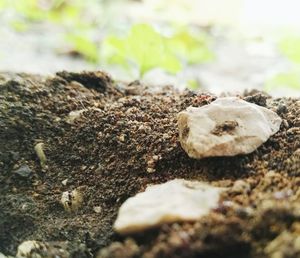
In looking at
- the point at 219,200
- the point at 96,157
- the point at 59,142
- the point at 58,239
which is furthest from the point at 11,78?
the point at 219,200

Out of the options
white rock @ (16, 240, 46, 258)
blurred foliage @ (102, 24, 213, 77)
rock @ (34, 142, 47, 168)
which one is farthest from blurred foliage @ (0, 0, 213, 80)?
white rock @ (16, 240, 46, 258)

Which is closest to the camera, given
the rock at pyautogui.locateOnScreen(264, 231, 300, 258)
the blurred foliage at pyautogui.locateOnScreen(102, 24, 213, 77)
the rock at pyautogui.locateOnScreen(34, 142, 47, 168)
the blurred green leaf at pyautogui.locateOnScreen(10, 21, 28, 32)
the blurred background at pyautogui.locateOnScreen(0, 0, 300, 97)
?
the rock at pyautogui.locateOnScreen(264, 231, 300, 258)

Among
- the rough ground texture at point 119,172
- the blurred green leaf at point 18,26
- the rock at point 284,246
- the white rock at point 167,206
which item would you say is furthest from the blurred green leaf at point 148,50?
the blurred green leaf at point 18,26

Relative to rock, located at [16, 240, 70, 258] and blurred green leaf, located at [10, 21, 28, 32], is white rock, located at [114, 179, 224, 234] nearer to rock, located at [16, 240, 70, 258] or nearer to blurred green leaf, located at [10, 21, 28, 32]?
rock, located at [16, 240, 70, 258]

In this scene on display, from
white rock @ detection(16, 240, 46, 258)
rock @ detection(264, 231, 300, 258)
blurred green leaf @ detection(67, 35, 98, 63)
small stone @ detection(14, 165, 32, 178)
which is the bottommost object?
white rock @ detection(16, 240, 46, 258)

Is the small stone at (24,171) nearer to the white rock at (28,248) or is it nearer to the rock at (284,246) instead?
the white rock at (28,248)
